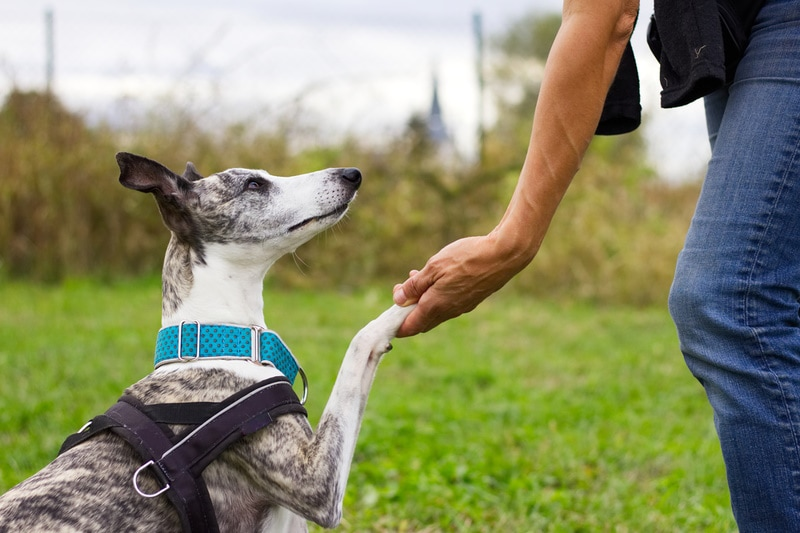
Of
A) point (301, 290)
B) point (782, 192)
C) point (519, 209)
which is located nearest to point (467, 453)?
point (519, 209)

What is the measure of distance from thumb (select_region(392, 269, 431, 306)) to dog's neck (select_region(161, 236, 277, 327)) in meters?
0.39

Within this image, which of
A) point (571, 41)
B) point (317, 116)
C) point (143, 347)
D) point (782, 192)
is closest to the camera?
point (782, 192)

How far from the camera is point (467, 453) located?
3920mm

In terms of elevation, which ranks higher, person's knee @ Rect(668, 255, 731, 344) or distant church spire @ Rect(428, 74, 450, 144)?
person's knee @ Rect(668, 255, 731, 344)

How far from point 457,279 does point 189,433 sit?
755 mm

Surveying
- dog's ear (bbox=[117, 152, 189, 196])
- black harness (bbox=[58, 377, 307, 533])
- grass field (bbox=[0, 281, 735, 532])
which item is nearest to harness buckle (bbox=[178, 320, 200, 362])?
black harness (bbox=[58, 377, 307, 533])

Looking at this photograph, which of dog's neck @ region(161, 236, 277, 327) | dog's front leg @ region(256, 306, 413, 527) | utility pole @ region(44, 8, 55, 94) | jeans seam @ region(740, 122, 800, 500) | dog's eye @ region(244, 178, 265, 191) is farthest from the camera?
utility pole @ region(44, 8, 55, 94)

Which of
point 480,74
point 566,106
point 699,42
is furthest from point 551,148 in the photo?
point 480,74

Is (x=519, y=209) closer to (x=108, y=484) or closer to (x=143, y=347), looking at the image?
(x=108, y=484)

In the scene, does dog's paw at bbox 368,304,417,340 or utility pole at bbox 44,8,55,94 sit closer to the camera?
dog's paw at bbox 368,304,417,340

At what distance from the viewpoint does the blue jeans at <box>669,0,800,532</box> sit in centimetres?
183

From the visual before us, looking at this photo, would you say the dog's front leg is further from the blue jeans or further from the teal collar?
the blue jeans

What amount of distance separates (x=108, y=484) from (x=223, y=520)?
30 centimetres

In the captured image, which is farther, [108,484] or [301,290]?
[301,290]
